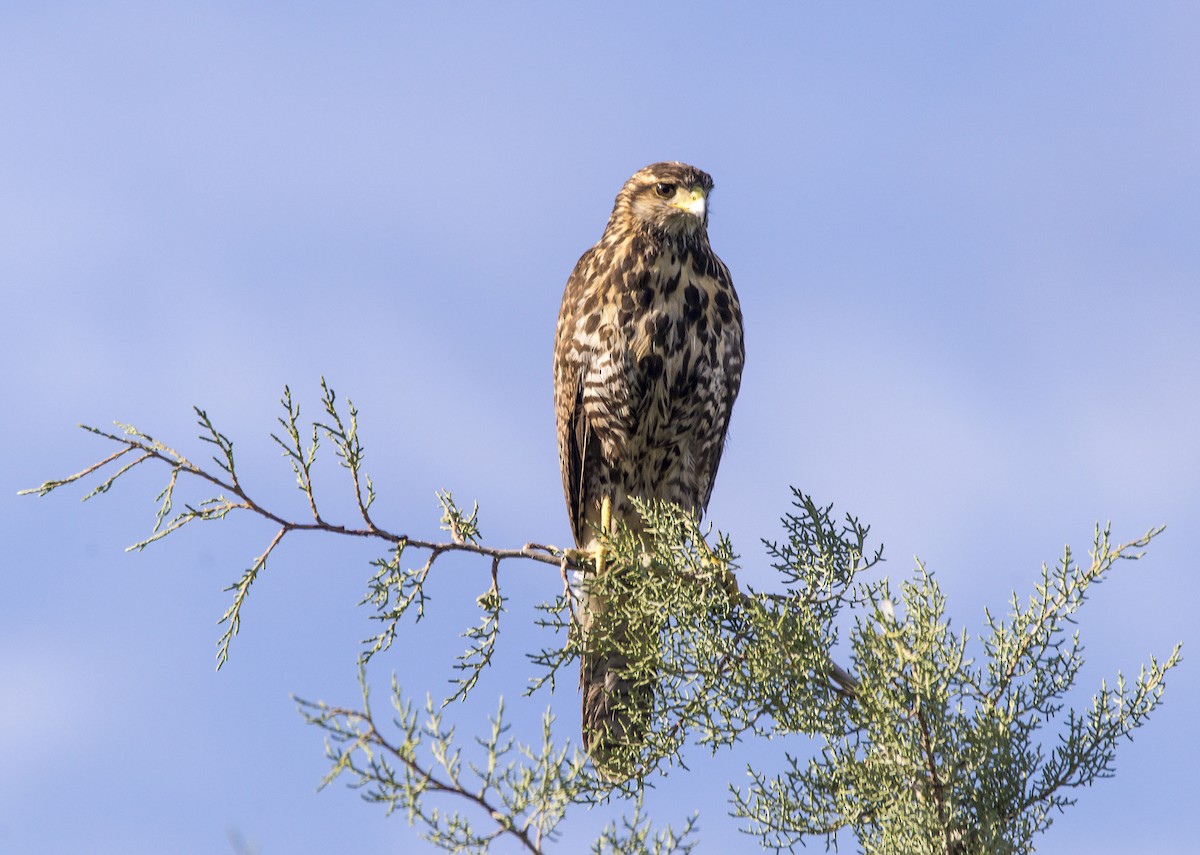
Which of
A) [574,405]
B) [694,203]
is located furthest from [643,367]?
[694,203]

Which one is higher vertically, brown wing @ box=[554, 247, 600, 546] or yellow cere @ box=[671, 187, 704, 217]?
yellow cere @ box=[671, 187, 704, 217]

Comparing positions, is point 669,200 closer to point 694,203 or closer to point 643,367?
point 694,203

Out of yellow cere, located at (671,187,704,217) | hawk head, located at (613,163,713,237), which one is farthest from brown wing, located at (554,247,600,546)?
yellow cere, located at (671,187,704,217)

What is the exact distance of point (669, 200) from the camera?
5621 mm

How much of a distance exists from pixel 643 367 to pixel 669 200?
81 cm

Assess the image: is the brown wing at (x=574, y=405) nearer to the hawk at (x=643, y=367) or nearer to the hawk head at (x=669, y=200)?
the hawk at (x=643, y=367)

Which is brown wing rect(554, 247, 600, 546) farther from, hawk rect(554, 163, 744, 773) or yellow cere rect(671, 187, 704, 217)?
yellow cere rect(671, 187, 704, 217)

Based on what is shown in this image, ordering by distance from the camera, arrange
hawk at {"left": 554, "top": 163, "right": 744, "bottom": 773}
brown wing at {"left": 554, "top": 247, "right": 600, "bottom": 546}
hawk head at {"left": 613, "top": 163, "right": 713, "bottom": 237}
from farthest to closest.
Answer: hawk head at {"left": 613, "top": 163, "right": 713, "bottom": 237}
brown wing at {"left": 554, "top": 247, "right": 600, "bottom": 546}
hawk at {"left": 554, "top": 163, "right": 744, "bottom": 773}

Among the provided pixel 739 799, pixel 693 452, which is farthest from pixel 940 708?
pixel 693 452

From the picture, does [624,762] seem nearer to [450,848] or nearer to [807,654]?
[807,654]

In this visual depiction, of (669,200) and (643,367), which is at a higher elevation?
(669,200)

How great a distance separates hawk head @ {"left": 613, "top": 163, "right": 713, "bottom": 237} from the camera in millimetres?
5551

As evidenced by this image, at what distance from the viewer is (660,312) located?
5309mm

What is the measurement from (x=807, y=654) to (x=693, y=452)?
1996 mm
